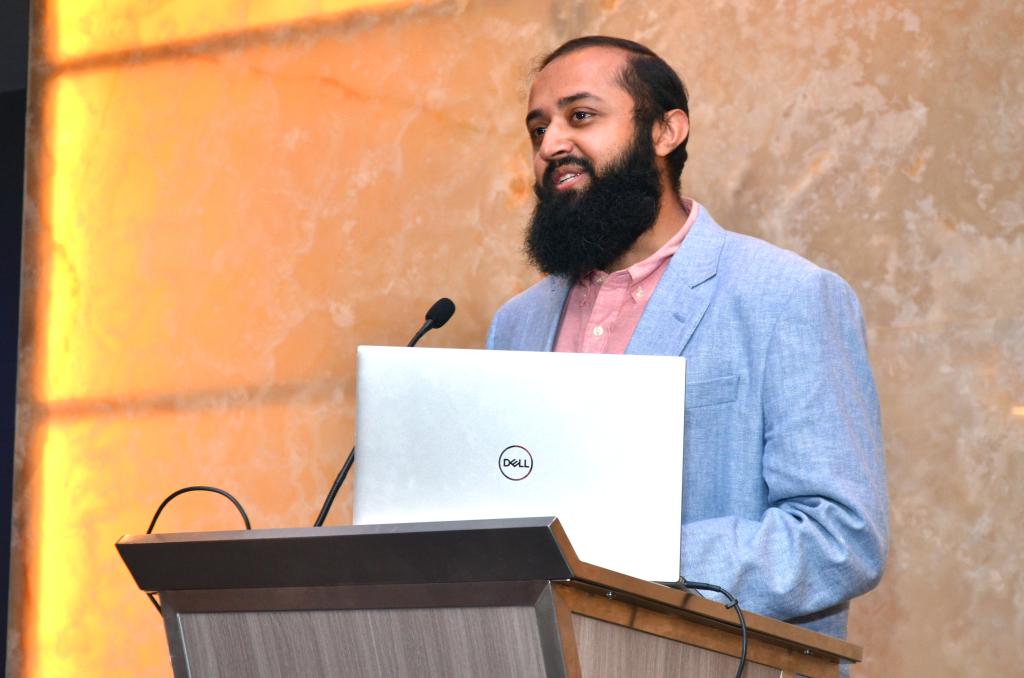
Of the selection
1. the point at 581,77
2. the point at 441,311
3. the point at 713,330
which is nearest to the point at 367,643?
the point at 441,311

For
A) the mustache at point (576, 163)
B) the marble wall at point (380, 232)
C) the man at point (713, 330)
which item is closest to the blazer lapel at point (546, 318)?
the man at point (713, 330)

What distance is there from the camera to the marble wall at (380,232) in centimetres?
268

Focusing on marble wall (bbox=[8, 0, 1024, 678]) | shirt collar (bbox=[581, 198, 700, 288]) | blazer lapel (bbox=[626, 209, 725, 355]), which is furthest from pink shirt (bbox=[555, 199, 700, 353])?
marble wall (bbox=[8, 0, 1024, 678])

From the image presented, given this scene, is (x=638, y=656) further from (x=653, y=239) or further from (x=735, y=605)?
(x=653, y=239)

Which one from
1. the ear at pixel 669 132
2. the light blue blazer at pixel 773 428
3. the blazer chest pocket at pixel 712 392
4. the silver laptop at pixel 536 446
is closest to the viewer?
the silver laptop at pixel 536 446

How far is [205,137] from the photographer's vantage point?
3910 mm

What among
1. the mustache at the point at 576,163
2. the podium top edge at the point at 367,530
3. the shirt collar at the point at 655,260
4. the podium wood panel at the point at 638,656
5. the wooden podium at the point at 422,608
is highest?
the mustache at the point at 576,163

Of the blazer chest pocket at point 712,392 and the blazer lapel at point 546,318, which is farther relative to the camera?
the blazer lapel at point 546,318

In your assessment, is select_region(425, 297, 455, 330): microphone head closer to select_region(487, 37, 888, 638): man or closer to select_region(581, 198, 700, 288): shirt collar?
select_region(487, 37, 888, 638): man

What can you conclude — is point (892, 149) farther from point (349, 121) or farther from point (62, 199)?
point (62, 199)

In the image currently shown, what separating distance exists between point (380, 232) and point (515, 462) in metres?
2.19

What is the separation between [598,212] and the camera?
2420 millimetres

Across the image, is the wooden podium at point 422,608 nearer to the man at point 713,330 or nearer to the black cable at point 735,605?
the black cable at point 735,605

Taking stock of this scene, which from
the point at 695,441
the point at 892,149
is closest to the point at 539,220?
the point at 695,441
